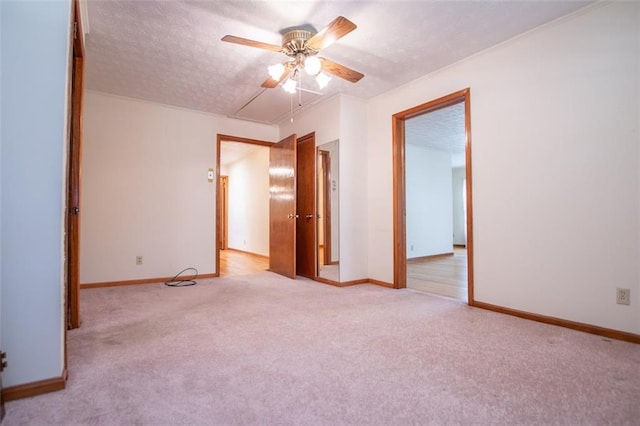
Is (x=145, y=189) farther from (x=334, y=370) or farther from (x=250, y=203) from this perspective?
(x=334, y=370)

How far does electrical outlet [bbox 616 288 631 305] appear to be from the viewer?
6.96 feet

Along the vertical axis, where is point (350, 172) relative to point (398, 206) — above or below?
above

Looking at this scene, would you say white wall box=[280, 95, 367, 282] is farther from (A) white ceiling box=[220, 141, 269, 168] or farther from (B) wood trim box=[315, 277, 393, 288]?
(A) white ceiling box=[220, 141, 269, 168]

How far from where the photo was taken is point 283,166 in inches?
187

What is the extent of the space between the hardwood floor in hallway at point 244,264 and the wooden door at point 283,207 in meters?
0.46

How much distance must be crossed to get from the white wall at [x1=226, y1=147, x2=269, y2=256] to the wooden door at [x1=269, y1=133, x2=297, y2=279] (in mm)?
1538

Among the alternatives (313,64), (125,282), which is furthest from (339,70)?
(125,282)

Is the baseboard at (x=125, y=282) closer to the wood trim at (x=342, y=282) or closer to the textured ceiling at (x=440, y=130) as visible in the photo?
the wood trim at (x=342, y=282)

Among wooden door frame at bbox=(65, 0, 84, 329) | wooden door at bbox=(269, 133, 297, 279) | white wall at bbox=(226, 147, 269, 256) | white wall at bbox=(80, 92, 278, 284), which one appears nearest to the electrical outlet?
wooden door at bbox=(269, 133, 297, 279)

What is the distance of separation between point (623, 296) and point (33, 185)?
3.51 metres

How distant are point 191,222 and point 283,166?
155 cm

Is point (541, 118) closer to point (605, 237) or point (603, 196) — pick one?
point (603, 196)

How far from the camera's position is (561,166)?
243 cm

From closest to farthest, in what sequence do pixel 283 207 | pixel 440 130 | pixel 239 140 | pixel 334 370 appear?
pixel 334 370 < pixel 283 207 < pixel 239 140 < pixel 440 130
